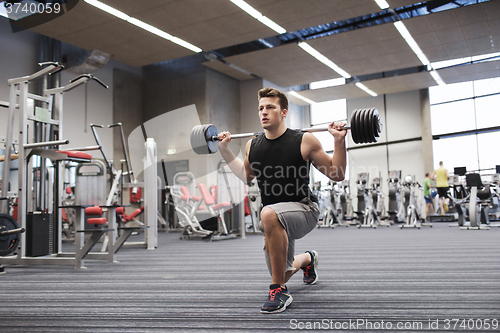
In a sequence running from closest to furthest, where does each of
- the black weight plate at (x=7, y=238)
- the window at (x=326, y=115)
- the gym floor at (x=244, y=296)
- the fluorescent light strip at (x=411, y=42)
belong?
the gym floor at (x=244, y=296)
the black weight plate at (x=7, y=238)
the fluorescent light strip at (x=411, y=42)
the window at (x=326, y=115)

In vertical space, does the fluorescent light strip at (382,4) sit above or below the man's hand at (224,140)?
above

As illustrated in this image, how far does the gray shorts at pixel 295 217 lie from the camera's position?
1.92 m

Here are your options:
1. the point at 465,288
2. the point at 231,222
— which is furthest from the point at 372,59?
the point at 465,288

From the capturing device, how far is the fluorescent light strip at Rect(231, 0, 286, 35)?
731cm

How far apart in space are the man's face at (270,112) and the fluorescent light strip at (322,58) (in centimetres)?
772

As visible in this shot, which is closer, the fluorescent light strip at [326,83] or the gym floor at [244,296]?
the gym floor at [244,296]

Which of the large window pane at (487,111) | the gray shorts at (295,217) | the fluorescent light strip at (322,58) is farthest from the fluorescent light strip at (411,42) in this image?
the gray shorts at (295,217)

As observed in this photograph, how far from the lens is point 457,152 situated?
40.2ft

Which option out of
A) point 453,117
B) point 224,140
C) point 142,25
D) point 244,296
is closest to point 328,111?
point 453,117

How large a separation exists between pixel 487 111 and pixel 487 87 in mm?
733

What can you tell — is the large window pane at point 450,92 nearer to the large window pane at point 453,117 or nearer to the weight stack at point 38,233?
the large window pane at point 453,117

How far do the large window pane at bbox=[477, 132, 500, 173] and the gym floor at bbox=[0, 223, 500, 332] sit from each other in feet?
30.8

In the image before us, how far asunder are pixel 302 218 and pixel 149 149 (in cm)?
369

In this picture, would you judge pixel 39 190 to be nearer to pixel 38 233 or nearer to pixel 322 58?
pixel 38 233
